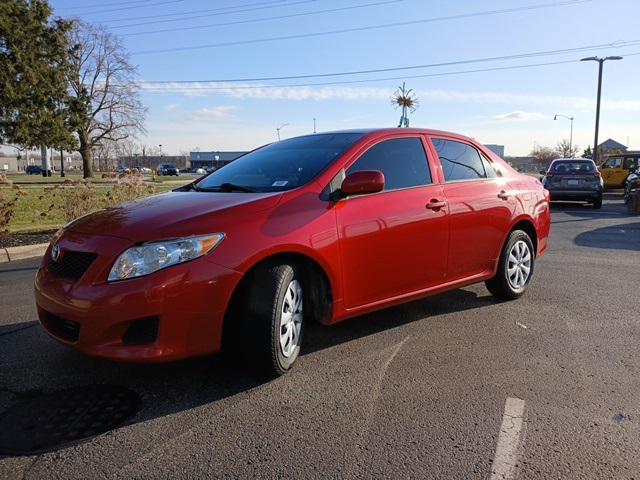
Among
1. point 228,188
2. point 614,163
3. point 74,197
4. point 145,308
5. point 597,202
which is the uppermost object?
point 614,163

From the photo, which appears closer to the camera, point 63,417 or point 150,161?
point 63,417

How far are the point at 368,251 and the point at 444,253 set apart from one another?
96 cm

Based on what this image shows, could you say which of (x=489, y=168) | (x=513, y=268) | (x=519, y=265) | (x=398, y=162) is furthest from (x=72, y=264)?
(x=519, y=265)

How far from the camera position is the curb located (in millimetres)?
8117

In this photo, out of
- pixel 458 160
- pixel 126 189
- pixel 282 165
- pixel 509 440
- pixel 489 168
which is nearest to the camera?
pixel 509 440

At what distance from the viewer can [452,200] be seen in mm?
4676

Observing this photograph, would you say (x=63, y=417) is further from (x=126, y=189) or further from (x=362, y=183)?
(x=126, y=189)

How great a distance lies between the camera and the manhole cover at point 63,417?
2.78 m

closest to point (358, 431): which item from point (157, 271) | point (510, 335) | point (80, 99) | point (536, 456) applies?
point (536, 456)

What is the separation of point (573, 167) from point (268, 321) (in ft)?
55.5

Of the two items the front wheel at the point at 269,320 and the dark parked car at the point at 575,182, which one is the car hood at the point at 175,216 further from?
the dark parked car at the point at 575,182

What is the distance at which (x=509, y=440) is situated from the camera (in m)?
2.81

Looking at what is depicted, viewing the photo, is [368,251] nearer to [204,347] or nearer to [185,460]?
[204,347]

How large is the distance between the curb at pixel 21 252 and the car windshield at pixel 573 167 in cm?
1543
